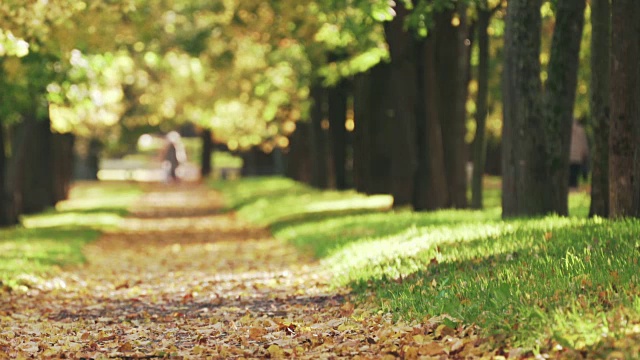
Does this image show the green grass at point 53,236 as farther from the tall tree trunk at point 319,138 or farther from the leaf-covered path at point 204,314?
the tall tree trunk at point 319,138

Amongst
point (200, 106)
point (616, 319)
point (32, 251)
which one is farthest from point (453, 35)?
point (200, 106)

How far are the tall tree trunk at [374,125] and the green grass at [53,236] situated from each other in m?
7.28

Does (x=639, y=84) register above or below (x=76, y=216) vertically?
above

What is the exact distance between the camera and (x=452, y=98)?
81.4 feet

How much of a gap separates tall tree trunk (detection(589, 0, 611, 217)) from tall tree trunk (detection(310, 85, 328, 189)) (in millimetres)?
26389

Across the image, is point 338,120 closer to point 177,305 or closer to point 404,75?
point 404,75

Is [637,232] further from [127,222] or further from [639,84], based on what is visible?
[127,222]

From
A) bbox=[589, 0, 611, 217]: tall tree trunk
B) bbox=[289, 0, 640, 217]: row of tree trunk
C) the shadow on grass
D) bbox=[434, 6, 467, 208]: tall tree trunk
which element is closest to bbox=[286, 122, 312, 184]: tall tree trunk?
bbox=[289, 0, 640, 217]: row of tree trunk

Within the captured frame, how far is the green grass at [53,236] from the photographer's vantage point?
17663 millimetres

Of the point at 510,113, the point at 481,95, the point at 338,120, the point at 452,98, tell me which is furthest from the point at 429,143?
the point at 338,120

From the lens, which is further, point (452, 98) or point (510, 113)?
point (452, 98)

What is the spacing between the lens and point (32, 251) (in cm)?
2106

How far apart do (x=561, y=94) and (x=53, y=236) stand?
1208cm

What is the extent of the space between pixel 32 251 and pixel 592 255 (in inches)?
477
